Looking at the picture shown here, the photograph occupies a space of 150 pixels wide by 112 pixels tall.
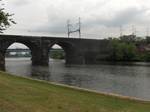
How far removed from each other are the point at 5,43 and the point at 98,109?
104 meters

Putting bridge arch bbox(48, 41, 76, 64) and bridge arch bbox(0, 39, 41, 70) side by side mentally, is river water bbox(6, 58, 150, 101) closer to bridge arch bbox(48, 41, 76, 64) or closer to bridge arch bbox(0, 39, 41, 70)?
bridge arch bbox(0, 39, 41, 70)

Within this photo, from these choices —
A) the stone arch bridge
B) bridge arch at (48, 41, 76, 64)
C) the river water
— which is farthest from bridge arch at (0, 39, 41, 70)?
the river water

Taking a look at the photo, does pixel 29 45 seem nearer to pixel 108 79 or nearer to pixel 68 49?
pixel 68 49

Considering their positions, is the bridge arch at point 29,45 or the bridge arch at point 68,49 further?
the bridge arch at point 68,49

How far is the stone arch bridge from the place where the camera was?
115 meters

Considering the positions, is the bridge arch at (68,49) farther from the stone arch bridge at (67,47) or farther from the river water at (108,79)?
the river water at (108,79)

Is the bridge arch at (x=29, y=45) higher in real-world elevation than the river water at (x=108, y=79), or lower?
higher

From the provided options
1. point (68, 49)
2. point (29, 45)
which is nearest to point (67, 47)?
point (68, 49)

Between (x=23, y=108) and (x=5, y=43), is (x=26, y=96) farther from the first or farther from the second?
(x=5, y=43)

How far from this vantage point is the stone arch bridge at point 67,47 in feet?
378

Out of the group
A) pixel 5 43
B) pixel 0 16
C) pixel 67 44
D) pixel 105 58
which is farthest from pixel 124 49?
pixel 0 16

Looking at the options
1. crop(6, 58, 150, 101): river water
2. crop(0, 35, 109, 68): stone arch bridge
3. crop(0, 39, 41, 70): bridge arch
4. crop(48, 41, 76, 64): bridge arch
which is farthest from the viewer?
crop(48, 41, 76, 64): bridge arch

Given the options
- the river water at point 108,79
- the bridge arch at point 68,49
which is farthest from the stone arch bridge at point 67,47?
the river water at point 108,79

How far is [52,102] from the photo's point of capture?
14406mm
